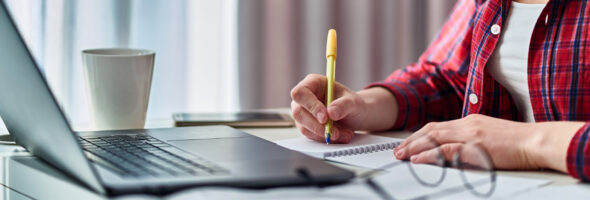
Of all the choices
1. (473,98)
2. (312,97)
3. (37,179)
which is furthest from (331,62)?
(37,179)

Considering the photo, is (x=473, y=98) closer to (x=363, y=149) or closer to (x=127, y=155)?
(x=363, y=149)

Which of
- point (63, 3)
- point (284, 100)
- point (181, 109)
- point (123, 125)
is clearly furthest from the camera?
point (284, 100)

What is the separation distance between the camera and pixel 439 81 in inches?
47.6

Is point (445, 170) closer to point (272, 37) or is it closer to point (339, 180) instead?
point (339, 180)

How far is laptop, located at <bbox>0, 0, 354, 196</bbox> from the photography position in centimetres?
57

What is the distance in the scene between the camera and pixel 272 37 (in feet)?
6.82

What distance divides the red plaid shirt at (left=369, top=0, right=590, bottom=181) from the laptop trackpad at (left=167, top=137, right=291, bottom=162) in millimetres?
368

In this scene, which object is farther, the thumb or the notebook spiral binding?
the thumb

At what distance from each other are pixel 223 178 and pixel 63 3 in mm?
1378

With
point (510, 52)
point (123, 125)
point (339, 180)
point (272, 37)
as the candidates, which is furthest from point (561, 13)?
point (272, 37)

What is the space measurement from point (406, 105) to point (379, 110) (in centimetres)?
9

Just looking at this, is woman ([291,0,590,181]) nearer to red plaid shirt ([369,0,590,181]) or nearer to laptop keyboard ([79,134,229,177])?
red plaid shirt ([369,0,590,181])

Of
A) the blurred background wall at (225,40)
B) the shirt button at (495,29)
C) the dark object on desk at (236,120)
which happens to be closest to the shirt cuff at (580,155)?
the shirt button at (495,29)

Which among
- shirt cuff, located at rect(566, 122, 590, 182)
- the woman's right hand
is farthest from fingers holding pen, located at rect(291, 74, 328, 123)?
shirt cuff, located at rect(566, 122, 590, 182)
